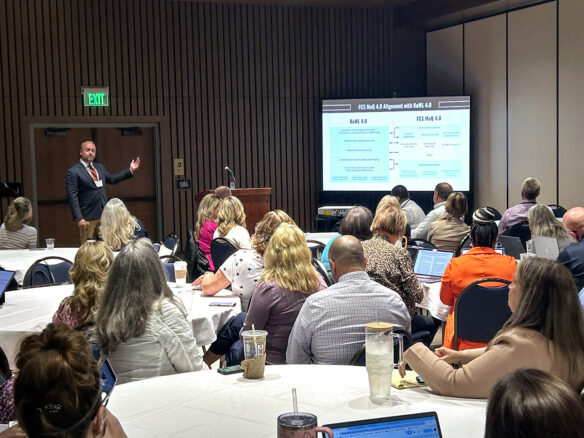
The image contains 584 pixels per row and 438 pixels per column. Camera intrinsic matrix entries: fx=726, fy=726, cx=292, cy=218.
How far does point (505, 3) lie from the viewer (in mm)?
10859

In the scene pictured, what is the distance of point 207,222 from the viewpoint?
7090 mm

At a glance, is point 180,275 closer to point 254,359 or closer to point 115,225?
point 115,225

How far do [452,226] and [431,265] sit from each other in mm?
1530

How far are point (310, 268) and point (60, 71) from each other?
846 centimetres

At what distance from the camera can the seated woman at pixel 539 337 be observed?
2270 mm

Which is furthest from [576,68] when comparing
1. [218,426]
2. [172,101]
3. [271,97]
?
[218,426]

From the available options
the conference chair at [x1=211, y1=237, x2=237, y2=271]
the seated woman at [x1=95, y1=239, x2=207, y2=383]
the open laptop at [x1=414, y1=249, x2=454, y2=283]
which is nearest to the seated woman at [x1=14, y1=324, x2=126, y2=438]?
the seated woman at [x1=95, y1=239, x2=207, y2=383]

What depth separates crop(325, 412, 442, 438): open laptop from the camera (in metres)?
1.79

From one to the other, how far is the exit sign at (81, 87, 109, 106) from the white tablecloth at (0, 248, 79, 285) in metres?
4.47

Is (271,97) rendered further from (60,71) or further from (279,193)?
(60,71)

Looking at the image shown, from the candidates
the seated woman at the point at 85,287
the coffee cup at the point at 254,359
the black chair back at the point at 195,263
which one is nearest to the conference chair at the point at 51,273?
the black chair back at the point at 195,263

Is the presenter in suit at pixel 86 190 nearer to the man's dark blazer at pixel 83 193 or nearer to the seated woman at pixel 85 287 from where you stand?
the man's dark blazer at pixel 83 193

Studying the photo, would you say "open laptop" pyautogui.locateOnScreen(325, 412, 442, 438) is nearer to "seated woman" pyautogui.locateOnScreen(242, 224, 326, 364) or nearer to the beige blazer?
the beige blazer

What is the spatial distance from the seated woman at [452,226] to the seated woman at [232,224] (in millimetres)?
1802
